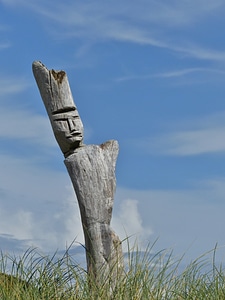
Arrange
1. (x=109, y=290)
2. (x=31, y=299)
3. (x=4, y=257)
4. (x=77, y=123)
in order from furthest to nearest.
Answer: (x=77, y=123) → (x=4, y=257) → (x=109, y=290) → (x=31, y=299)

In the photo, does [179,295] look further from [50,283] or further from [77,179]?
[77,179]

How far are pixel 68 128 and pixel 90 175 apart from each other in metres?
0.67

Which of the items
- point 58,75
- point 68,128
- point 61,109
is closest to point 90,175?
point 68,128

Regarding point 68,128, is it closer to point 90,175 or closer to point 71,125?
point 71,125

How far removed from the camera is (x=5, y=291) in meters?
6.86

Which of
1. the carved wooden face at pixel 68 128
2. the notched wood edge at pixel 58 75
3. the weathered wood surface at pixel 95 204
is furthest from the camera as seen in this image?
the notched wood edge at pixel 58 75

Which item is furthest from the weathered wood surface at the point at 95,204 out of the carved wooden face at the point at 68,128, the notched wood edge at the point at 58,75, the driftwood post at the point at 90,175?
the notched wood edge at the point at 58,75

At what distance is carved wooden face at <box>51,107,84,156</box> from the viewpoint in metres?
8.15

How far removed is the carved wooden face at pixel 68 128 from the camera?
26.7ft

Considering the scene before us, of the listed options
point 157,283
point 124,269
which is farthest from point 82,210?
point 157,283

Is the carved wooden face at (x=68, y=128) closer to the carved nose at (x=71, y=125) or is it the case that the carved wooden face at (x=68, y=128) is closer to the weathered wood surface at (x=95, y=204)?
the carved nose at (x=71, y=125)

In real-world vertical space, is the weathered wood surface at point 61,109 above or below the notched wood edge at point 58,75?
below

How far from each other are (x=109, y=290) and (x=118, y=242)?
39.7 inches

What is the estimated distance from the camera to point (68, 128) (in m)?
8.16
